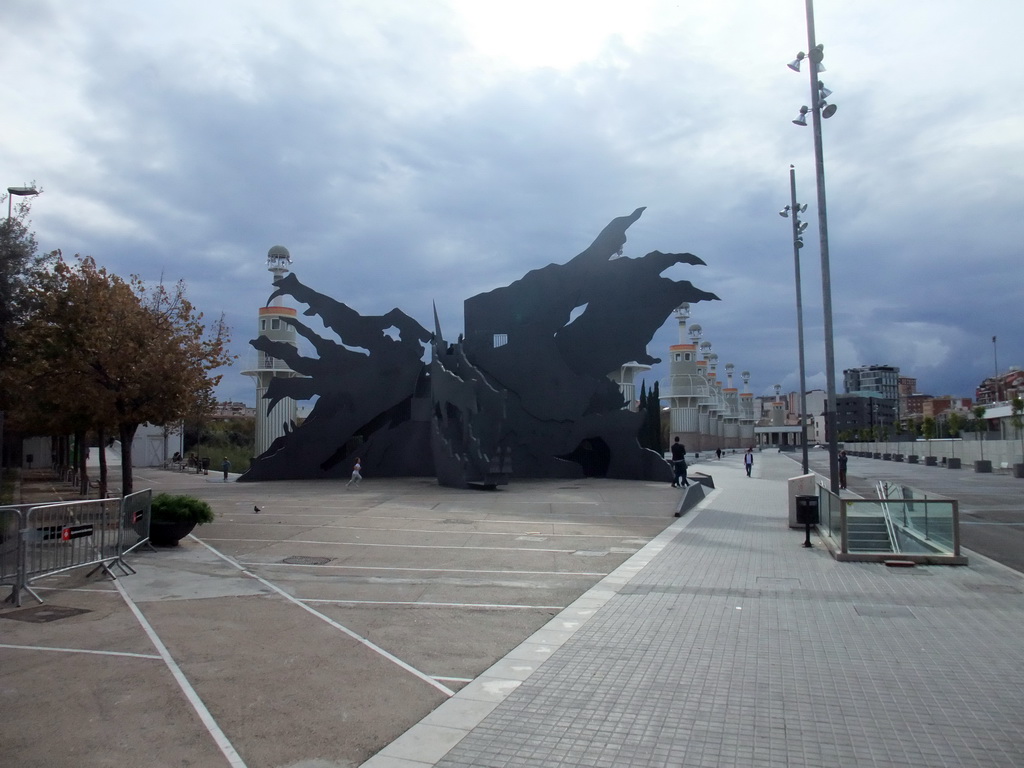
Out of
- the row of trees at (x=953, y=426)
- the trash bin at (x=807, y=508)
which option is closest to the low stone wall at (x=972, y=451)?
the row of trees at (x=953, y=426)

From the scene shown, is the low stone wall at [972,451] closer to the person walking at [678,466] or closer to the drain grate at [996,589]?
the person walking at [678,466]

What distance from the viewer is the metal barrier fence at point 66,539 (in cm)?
901

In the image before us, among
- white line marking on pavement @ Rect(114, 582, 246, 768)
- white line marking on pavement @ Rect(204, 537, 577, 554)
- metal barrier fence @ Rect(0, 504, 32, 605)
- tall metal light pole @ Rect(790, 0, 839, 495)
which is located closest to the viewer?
white line marking on pavement @ Rect(114, 582, 246, 768)

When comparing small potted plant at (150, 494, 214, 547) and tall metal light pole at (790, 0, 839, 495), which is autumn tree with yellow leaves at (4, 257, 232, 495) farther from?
tall metal light pole at (790, 0, 839, 495)

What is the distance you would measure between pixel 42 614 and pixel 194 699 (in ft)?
12.2

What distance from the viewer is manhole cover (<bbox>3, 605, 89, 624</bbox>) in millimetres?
8234

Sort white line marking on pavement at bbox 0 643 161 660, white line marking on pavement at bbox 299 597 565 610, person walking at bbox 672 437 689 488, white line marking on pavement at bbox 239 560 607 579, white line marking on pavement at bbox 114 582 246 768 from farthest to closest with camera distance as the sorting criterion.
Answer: person walking at bbox 672 437 689 488
white line marking on pavement at bbox 239 560 607 579
white line marking on pavement at bbox 299 597 565 610
white line marking on pavement at bbox 0 643 161 660
white line marking on pavement at bbox 114 582 246 768

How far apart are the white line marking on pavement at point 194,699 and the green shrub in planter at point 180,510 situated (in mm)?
4856

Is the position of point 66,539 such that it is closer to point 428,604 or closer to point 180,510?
point 180,510

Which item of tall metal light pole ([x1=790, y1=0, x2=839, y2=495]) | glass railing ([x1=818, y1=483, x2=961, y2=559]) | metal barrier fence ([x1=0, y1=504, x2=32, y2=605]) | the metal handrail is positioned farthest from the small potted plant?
tall metal light pole ([x1=790, y1=0, x2=839, y2=495])

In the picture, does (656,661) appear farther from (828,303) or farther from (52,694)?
(828,303)

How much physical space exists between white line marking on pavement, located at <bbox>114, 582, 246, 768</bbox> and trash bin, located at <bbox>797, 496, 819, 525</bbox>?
416 inches

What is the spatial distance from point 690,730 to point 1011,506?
860 inches

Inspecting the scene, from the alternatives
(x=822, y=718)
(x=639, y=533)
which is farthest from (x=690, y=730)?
(x=639, y=533)
